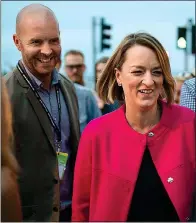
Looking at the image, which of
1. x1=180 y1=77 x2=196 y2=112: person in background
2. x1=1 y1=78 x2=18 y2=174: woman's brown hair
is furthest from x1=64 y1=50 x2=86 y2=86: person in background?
x1=1 y1=78 x2=18 y2=174: woman's brown hair

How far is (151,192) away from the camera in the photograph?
6.72ft

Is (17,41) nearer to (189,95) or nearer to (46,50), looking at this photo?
(46,50)

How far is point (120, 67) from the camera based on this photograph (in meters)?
2.20

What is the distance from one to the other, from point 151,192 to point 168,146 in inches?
8.0

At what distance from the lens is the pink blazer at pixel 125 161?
205 centimetres

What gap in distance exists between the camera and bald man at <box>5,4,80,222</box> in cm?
244

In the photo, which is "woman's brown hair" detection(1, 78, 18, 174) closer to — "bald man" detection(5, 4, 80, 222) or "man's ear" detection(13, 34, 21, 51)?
"bald man" detection(5, 4, 80, 222)

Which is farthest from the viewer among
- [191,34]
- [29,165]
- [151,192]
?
[191,34]

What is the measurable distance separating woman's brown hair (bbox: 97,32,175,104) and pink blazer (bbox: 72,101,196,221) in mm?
105

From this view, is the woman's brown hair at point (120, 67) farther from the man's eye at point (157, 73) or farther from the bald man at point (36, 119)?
the bald man at point (36, 119)

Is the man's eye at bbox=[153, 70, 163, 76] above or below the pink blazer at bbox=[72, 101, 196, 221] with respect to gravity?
above

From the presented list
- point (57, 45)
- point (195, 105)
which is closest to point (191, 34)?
point (195, 105)

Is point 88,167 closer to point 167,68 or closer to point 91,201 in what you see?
point 91,201

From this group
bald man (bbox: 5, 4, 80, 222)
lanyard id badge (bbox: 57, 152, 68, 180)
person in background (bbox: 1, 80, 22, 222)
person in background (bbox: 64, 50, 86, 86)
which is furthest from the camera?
person in background (bbox: 64, 50, 86, 86)
